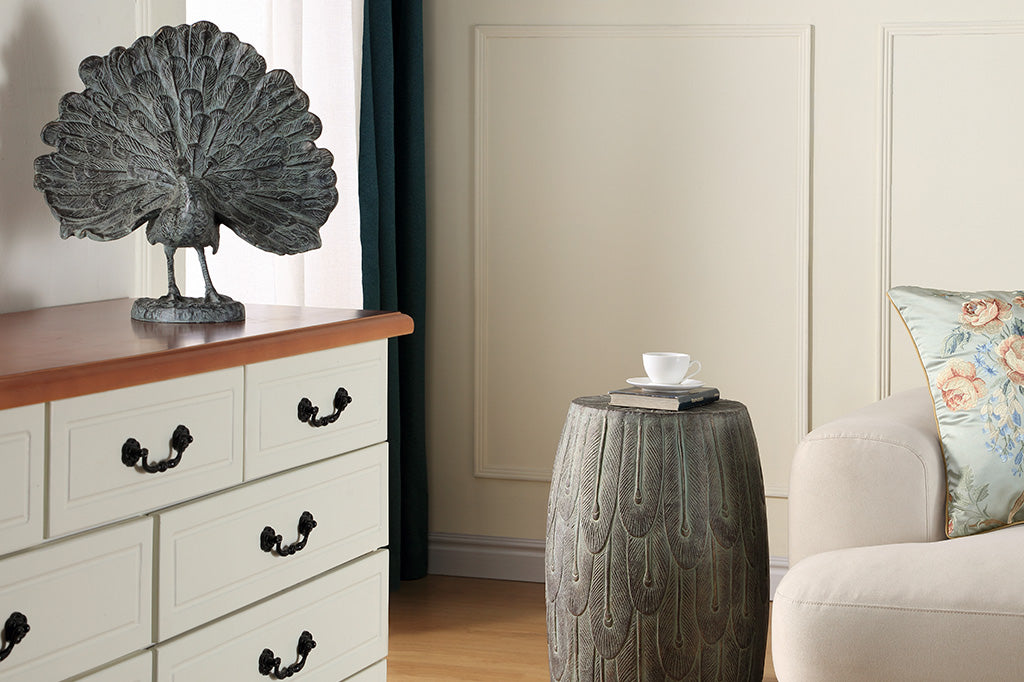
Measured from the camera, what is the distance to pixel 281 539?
145 centimetres

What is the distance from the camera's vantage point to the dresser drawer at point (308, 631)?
1.33 metres

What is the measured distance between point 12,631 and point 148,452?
0.76ft

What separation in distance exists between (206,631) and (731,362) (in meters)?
2.06

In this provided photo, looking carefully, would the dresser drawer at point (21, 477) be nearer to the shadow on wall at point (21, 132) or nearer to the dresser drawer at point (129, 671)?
the dresser drawer at point (129, 671)

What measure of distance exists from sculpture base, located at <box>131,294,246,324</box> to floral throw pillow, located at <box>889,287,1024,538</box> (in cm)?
133

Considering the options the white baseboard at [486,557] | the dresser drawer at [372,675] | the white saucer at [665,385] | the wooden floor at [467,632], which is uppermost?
the white saucer at [665,385]

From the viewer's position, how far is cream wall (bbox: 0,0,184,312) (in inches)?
65.5

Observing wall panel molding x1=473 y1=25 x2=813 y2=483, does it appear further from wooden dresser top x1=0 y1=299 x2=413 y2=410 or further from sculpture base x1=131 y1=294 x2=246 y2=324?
sculpture base x1=131 y1=294 x2=246 y2=324

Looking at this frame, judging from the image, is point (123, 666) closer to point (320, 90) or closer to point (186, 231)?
point (186, 231)

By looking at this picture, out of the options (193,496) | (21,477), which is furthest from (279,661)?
(21,477)

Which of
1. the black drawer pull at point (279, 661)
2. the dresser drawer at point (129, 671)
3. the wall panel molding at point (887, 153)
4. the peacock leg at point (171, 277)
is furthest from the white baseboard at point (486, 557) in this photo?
the dresser drawer at point (129, 671)

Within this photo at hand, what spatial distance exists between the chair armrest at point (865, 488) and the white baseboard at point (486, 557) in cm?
130

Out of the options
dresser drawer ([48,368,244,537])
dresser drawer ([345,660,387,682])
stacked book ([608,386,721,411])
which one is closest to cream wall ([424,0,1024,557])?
stacked book ([608,386,721,411])

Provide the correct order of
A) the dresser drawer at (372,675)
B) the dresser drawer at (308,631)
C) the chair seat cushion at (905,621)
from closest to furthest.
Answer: the dresser drawer at (308,631) → the dresser drawer at (372,675) → the chair seat cushion at (905,621)
